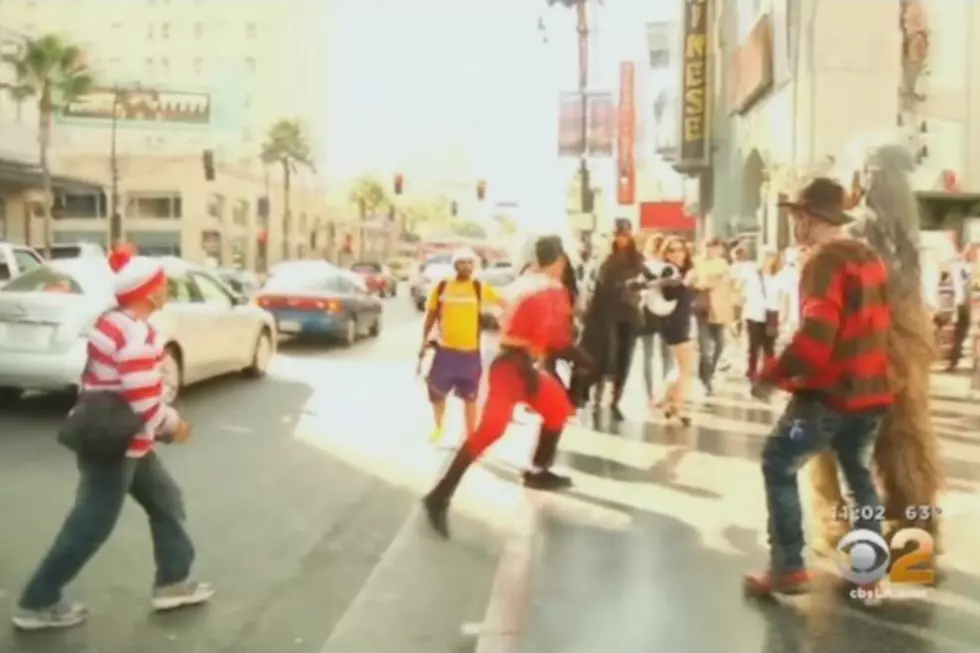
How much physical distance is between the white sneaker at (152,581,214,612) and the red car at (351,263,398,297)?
382cm

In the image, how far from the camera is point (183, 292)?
7195 mm

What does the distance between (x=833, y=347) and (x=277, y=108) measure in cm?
247

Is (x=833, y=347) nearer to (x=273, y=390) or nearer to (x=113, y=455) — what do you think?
(x=113, y=455)

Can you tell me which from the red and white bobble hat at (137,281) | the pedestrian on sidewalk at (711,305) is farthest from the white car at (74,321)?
the pedestrian on sidewalk at (711,305)

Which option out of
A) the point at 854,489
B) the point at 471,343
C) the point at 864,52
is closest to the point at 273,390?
the point at 471,343

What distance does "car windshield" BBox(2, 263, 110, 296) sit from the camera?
551 cm

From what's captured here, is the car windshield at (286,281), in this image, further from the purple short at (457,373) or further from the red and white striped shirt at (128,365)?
the red and white striped shirt at (128,365)

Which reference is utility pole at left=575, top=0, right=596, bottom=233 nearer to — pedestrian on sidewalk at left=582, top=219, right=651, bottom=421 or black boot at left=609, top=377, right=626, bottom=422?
pedestrian on sidewalk at left=582, top=219, right=651, bottom=421

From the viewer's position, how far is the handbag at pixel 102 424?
359 centimetres

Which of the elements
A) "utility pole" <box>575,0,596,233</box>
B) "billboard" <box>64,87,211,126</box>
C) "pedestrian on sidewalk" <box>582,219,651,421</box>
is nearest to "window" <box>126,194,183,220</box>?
"billboard" <box>64,87,211,126</box>

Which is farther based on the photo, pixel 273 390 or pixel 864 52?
pixel 273 390

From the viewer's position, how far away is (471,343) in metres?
6.67

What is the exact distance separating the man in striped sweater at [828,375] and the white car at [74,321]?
2.45 m

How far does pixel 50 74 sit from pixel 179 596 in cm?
216
